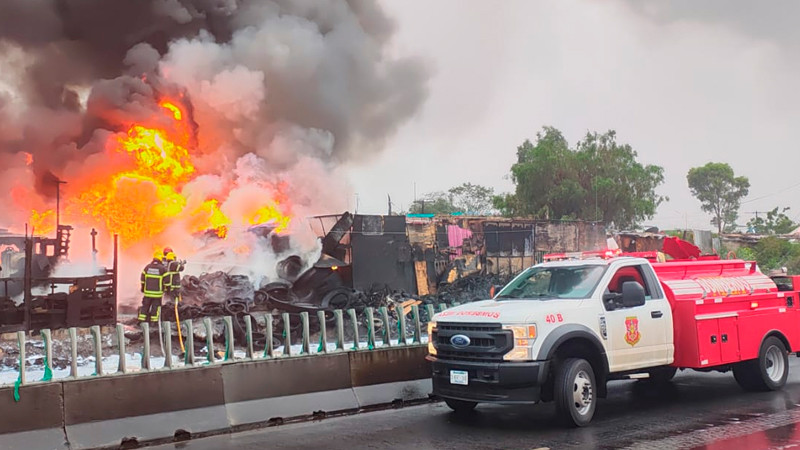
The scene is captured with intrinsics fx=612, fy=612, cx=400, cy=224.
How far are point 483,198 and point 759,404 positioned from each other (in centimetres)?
5659

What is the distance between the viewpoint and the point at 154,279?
507 inches

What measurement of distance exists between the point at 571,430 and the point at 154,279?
31.1 ft

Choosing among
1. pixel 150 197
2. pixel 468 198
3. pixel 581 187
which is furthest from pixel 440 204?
pixel 150 197

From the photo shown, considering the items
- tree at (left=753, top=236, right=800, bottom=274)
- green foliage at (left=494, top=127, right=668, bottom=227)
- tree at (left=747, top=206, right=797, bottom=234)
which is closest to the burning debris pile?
Answer: green foliage at (left=494, top=127, right=668, bottom=227)

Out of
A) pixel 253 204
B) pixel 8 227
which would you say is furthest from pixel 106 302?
pixel 253 204

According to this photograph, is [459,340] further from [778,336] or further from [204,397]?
[778,336]

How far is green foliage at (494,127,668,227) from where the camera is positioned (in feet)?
100

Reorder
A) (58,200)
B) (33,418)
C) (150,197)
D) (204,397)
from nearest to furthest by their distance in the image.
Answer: (33,418)
(204,397)
(58,200)
(150,197)

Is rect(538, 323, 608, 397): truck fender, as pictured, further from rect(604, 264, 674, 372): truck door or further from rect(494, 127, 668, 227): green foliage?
rect(494, 127, 668, 227): green foliage

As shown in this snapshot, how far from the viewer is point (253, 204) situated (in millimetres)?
16812

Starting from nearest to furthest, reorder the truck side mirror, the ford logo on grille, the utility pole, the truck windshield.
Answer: the ford logo on grille
the truck side mirror
the truck windshield
the utility pole

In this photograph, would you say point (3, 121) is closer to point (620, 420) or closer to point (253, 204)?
point (253, 204)

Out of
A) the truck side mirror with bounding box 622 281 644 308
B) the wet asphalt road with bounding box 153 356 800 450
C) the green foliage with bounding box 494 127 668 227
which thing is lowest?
the wet asphalt road with bounding box 153 356 800 450

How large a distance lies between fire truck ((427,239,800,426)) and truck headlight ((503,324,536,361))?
0.03 ft
